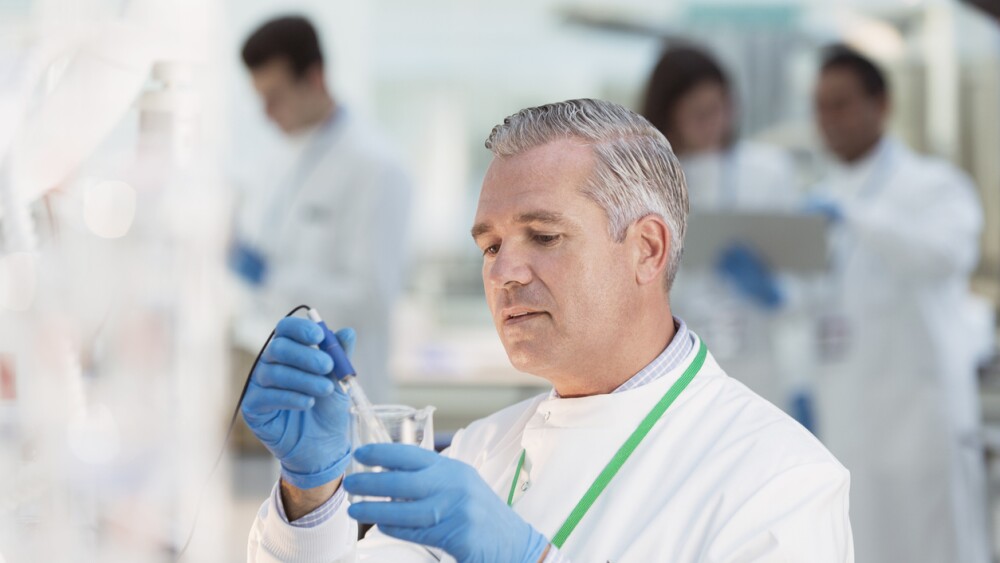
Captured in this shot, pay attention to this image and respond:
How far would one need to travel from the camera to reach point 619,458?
129 cm

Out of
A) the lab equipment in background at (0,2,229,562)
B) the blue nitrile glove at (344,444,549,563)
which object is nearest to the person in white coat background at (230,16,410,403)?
the lab equipment in background at (0,2,229,562)

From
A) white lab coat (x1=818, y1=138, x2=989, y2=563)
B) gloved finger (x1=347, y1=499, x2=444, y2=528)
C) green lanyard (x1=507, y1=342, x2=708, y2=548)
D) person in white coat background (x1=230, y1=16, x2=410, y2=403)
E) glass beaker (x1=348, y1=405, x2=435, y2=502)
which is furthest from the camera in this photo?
white lab coat (x1=818, y1=138, x2=989, y2=563)

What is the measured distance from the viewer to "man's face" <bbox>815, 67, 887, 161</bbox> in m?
3.00

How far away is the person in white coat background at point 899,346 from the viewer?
296 centimetres

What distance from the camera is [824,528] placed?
3.79ft

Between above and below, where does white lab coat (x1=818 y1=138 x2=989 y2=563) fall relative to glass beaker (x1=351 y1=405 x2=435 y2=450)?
below

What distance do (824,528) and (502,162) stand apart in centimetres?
52

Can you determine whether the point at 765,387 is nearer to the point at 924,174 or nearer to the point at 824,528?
the point at 924,174

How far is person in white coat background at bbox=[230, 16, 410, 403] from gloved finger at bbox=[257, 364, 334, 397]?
1596mm

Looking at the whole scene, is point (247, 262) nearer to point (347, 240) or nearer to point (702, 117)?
point (347, 240)

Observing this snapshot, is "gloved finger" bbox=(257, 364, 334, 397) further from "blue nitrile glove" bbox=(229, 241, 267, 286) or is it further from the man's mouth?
"blue nitrile glove" bbox=(229, 241, 267, 286)

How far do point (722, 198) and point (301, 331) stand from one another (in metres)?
2.20

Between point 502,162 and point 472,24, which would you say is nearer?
point 502,162

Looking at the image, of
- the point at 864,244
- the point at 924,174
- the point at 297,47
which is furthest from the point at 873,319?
the point at 297,47
